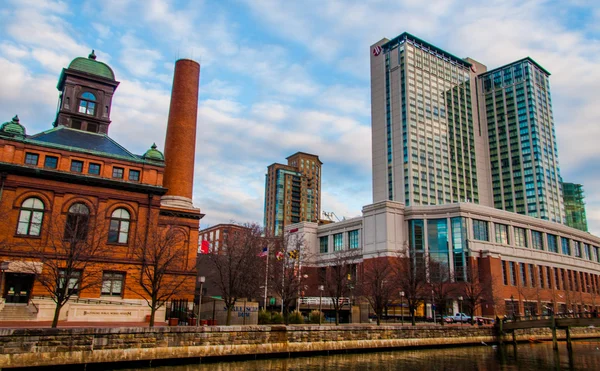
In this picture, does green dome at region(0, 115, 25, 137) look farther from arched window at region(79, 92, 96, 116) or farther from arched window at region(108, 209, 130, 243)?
arched window at region(108, 209, 130, 243)

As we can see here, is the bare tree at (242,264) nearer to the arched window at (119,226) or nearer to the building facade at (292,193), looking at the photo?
the arched window at (119,226)

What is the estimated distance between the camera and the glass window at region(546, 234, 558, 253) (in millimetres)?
93938

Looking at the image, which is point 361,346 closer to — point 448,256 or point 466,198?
point 448,256

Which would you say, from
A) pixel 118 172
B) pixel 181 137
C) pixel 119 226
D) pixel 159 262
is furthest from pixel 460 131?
pixel 159 262

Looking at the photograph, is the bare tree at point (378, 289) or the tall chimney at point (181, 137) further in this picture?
the bare tree at point (378, 289)

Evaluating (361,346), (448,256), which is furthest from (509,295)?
(361,346)

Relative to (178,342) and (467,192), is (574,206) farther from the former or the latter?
(178,342)

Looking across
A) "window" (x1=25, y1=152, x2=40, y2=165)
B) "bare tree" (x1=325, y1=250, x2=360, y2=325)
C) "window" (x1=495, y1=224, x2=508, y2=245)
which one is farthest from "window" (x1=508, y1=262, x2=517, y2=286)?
"window" (x1=25, y1=152, x2=40, y2=165)

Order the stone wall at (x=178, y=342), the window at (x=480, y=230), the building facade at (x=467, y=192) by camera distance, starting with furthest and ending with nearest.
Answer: the window at (x=480, y=230) < the building facade at (x=467, y=192) < the stone wall at (x=178, y=342)

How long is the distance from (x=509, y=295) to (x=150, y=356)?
69.2m

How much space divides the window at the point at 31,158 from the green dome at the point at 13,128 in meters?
1.89

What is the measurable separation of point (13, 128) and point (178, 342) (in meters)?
26.0

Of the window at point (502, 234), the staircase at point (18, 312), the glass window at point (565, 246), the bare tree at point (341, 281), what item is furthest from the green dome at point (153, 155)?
the glass window at point (565, 246)

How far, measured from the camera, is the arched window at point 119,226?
4231cm
